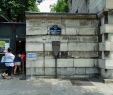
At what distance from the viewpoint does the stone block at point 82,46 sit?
647 inches

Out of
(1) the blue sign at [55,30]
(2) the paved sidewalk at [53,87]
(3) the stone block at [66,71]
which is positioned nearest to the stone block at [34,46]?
(1) the blue sign at [55,30]

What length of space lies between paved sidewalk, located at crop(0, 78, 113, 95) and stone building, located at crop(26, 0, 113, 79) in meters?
0.92

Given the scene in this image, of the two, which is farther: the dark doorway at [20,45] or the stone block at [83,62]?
the dark doorway at [20,45]

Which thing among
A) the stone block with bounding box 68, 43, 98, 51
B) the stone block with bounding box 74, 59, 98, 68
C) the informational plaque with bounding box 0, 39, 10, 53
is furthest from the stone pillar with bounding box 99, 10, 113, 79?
the informational plaque with bounding box 0, 39, 10, 53

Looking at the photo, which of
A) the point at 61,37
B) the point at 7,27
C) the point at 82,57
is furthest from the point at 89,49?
the point at 7,27

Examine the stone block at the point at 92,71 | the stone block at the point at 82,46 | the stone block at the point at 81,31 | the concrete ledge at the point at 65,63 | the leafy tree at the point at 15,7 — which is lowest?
the stone block at the point at 92,71

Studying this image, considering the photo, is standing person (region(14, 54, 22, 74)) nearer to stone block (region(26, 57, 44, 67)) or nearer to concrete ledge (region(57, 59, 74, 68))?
stone block (region(26, 57, 44, 67))

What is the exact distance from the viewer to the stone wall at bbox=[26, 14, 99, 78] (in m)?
16.4

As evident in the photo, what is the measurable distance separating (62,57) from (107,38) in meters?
2.53

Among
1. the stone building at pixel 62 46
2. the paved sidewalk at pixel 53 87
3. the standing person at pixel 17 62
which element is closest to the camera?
the paved sidewalk at pixel 53 87

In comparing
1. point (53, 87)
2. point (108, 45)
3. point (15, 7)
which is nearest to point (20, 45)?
point (108, 45)

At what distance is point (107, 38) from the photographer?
15414 millimetres

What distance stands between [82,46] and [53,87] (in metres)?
3.60

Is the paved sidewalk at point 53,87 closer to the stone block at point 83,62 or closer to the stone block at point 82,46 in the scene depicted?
the stone block at point 83,62
